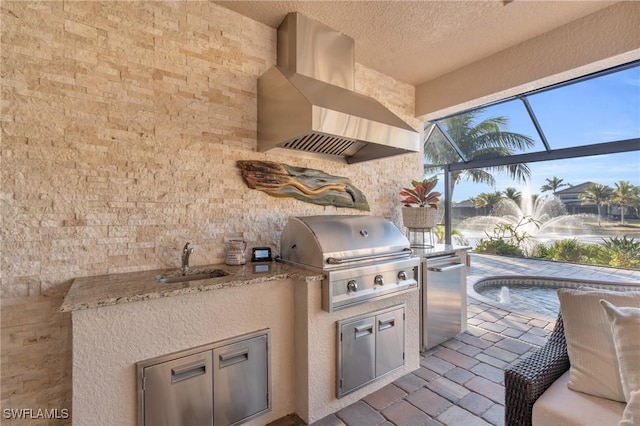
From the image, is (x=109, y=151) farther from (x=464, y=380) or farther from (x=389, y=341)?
(x=464, y=380)

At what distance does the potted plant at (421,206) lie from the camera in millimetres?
2986

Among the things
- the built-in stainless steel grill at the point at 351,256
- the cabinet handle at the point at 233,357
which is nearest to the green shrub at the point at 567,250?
the built-in stainless steel grill at the point at 351,256

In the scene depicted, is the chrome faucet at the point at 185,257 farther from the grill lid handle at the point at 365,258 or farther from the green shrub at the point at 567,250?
the green shrub at the point at 567,250

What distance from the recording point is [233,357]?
5.50ft

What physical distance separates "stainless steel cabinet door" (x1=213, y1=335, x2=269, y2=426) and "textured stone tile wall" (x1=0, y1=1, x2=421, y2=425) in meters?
0.72

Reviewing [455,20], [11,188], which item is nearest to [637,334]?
[455,20]

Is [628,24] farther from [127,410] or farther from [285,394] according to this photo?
[127,410]

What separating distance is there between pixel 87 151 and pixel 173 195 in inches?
21.2

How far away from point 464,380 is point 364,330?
38.4 inches

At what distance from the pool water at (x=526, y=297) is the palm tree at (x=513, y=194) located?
1.46 m

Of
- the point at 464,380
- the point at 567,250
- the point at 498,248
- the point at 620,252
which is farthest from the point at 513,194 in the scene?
A: the point at 464,380

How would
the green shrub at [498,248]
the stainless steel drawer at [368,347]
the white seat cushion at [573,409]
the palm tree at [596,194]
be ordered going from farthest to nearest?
the green shrub at [498,248] < the palm tree at [596,194] < the stainless steel drawer at [368,347] < the white seat cushion at [573,409]


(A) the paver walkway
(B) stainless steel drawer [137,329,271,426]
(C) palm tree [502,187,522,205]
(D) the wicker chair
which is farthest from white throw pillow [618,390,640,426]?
(C) palm tree [502,187,522,205]

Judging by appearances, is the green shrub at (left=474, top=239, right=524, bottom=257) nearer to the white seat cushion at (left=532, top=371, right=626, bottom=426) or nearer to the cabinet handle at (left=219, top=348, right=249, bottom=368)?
the white seat cushion at (left=532, top=371, right=626, bottom=426)
